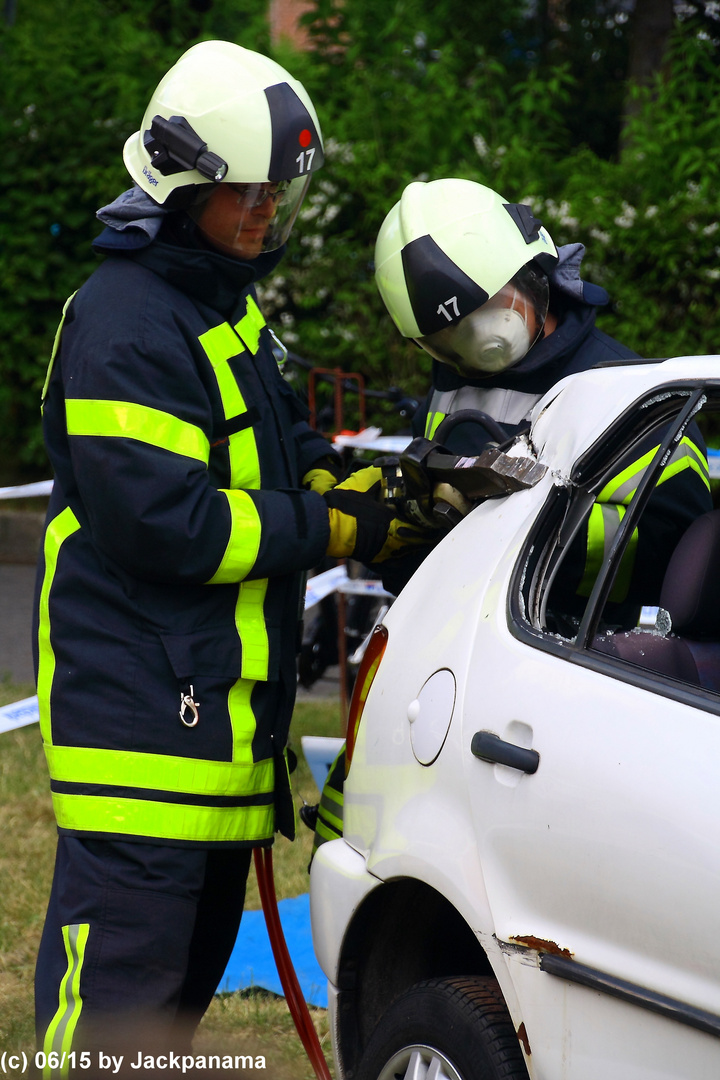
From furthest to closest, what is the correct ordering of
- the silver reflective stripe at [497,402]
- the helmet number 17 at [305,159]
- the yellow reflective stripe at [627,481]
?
the silver reflective stripe at [497,402]
the helmet number 17 at [305,159]
the yellow reflective stripe at [627,481]

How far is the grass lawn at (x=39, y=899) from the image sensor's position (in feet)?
9.80

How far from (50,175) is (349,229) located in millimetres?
2657

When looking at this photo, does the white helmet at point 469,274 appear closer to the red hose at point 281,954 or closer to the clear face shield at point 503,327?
the clear face shield at point 503,327

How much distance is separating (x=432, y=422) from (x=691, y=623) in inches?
40.6

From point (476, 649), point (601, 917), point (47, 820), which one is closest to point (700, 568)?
point (476, 649)

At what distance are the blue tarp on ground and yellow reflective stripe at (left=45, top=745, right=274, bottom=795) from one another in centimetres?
111

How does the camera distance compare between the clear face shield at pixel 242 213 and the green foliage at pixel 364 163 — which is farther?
the green foliage at pixel 364 163

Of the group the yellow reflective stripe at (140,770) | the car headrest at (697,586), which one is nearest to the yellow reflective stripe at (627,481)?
the car headrest at (697,586)

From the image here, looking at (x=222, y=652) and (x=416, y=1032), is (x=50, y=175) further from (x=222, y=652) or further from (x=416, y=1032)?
(x=416, y=1032)

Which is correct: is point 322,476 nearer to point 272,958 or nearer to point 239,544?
point 239,544

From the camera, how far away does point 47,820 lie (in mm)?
4500

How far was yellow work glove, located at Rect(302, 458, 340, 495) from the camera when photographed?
2.77 meters

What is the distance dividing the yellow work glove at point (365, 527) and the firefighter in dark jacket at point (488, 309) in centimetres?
14

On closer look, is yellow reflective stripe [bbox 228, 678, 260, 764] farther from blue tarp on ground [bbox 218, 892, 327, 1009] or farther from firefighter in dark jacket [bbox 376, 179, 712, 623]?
blue tarp on ground [bbox 218, 892, 327, 1009]
